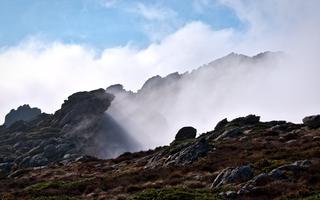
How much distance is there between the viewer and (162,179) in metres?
50.1

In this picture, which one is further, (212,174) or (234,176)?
(212,174)

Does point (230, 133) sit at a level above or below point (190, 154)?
above

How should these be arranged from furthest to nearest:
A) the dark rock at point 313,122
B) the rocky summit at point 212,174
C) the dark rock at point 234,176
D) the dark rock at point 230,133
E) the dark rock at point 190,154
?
1. the dark rock at point 230,133
2. the dark rock at point 313,122
3. the dark rock at point 190,154
4. the dark rock at point 234,176
5. the rocky summit at point 212,174

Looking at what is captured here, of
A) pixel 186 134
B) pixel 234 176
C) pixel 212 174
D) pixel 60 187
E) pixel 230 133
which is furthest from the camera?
pixel 186 134

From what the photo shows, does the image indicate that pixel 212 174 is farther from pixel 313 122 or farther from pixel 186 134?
pixel 186 134

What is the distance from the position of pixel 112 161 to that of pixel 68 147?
9289cm

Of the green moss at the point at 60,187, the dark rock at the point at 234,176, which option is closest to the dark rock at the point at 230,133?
the green moss at the point at 60,187

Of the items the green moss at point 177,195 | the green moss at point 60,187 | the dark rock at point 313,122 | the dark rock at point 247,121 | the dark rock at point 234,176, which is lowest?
the green moss at point 177,195

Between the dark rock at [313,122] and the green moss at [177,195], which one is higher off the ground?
the dark rock at [313,122]

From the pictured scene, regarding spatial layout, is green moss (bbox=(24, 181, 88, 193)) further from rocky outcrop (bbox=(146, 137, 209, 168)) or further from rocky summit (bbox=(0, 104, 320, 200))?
rocky outcrop (bbox=(146, 137, 209, 168))

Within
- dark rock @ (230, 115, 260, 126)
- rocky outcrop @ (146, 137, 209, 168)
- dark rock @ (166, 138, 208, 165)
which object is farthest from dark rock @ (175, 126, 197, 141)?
dark rock @ (166, 138, 208, 165)

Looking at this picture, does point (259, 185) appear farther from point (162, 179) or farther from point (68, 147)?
point (68, 147)

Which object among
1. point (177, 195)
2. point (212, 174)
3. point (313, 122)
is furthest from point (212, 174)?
point (313, 122)

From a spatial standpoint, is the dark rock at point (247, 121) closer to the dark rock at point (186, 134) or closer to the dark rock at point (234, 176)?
the dark rock at point (186, 134)
